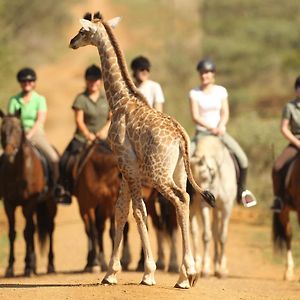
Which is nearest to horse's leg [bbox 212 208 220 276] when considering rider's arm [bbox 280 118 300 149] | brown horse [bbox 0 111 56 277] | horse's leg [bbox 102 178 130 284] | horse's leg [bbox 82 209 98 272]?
rider's arm [bbox 280 118 300 149]

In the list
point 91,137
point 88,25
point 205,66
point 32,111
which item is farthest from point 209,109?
point 88,25

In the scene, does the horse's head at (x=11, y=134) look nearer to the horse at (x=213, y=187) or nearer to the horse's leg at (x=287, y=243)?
the horse at (x=213, y=187)

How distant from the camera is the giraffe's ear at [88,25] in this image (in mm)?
11664

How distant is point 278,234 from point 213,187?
1698mm

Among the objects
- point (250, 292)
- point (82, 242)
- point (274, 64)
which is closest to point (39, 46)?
point (274, 64)

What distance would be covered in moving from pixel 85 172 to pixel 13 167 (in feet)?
3.39

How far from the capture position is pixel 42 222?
662 inches

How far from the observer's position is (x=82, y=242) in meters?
21.0

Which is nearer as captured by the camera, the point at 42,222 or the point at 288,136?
the point at 288,136

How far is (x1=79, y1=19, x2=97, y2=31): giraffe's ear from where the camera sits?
11664mm

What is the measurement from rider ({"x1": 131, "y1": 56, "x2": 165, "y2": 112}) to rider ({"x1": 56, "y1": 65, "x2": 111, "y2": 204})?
22.1 inches

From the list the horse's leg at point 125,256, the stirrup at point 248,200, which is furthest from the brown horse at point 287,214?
the stirrup at point 248,200

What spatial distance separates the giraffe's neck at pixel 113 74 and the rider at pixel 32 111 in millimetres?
4533

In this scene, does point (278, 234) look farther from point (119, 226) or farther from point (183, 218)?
point (183, 218)
